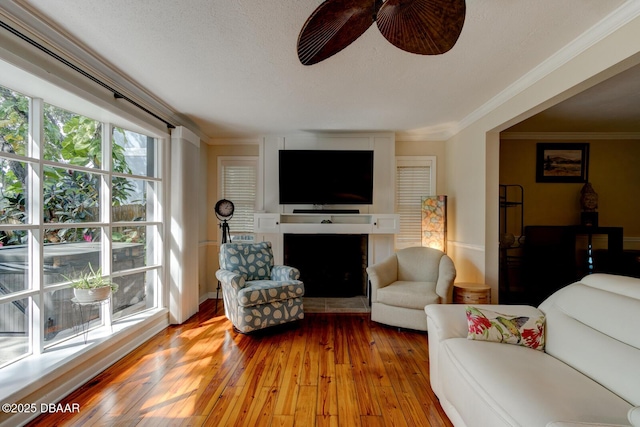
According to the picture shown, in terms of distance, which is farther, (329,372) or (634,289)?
(329,372)

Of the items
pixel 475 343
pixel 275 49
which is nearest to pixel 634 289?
pixel 475 343

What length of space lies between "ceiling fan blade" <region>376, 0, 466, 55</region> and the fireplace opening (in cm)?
292

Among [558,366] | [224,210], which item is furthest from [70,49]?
[558,366]

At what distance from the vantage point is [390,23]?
1.28 metres

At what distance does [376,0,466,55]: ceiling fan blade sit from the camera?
119 cm

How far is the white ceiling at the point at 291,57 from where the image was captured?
61.4 inches

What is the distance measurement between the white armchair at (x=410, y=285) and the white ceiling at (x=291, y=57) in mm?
1777

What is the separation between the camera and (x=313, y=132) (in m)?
3.99

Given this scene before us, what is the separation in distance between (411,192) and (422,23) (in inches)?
121

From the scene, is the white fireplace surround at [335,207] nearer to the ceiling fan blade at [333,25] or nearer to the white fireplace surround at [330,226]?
the white fireplace surround at [330,226]

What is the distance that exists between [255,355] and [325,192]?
2.24 m

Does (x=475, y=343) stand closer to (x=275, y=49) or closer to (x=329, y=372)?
(x=329, y=372)

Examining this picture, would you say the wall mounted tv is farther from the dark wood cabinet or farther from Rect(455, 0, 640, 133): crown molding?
the dark wood cabinet

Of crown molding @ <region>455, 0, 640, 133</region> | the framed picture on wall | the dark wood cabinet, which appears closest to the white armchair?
the dark wood cabinet
